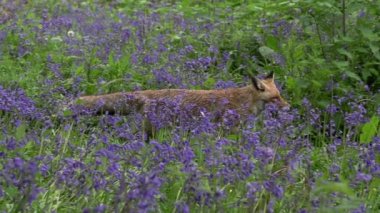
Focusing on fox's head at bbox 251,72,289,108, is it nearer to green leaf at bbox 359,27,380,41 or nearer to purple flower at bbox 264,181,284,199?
green leaf at bbox 359,27,380,41

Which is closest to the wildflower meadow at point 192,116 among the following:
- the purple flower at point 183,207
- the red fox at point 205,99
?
the purple flower at point 183,207

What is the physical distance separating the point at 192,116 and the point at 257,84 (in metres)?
0.85

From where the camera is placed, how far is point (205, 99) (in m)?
6.46

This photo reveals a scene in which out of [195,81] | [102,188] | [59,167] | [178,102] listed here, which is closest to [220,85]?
[195,81]

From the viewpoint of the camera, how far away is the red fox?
244 inches

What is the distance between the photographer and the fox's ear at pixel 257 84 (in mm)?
6477

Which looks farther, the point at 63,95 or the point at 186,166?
the point at 63,95

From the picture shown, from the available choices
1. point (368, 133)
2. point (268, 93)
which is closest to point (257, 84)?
point (268, 93)

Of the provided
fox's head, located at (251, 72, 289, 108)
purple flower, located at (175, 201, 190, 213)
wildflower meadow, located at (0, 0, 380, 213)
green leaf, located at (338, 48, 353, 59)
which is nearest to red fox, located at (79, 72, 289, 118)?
fox's head, located at (251, 72, 289, 108)

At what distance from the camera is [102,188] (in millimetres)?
3947

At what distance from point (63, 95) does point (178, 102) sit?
3.41 ft

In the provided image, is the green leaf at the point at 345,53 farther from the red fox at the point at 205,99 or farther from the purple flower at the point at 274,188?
the purple flower at the point at 274,188

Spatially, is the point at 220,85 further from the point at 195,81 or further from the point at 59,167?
the point at 59,167

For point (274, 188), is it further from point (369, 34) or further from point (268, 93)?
point (369, 34)
